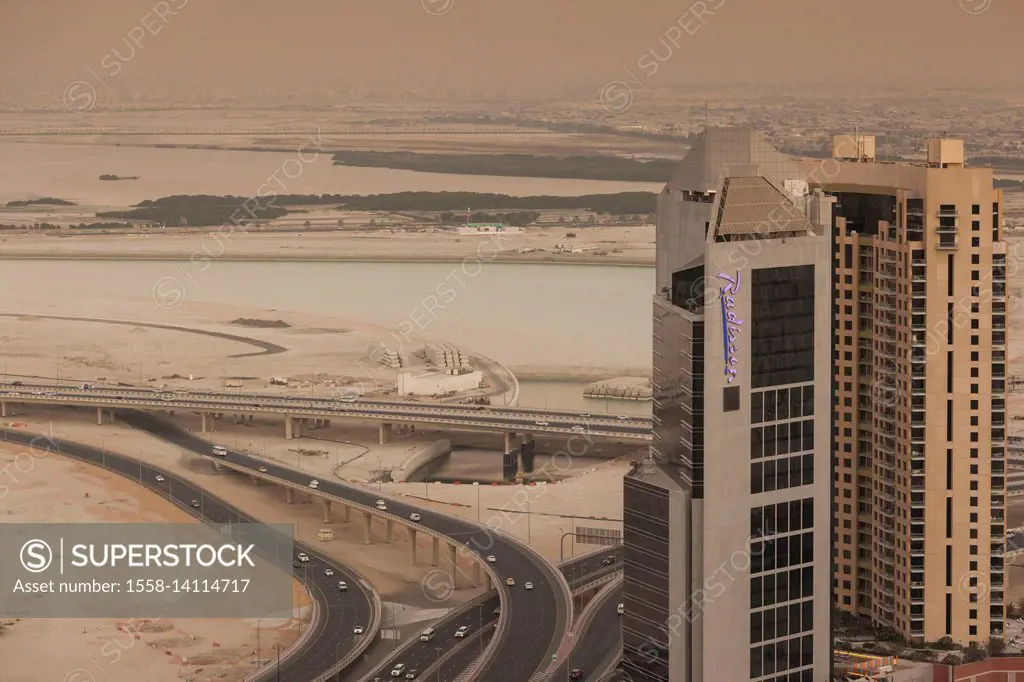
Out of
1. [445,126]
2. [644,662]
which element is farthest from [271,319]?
[644,662]

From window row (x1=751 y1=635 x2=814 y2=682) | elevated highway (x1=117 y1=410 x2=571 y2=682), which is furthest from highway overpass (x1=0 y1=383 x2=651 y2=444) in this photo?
window row (x1=751 y1=635 x2=814 y2=682)

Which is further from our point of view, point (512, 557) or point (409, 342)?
point (409, 342)

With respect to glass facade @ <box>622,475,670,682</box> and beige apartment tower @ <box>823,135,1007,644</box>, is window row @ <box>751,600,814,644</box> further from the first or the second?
beige apartment tower @ <box>823,135,1007,644</box>

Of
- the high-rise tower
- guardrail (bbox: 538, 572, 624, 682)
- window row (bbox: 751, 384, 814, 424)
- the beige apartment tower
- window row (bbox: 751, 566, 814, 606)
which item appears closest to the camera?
the high-rise tower

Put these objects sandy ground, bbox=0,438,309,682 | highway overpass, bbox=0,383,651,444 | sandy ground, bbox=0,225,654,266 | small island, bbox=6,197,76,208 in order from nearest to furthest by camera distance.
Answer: sandy ground, bbox=0,438,309,682, highway overpass, bbox=0,383,651,444, sandy ground, bbox=0,225,654,266, small island, bbox=6,197,76,208

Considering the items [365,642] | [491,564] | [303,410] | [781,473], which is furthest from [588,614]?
[303,410]

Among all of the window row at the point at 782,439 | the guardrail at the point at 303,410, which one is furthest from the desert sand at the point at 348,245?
the window row at the point at 782,439

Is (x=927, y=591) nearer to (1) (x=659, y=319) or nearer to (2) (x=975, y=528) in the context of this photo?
(2) (x=975, y=528)
